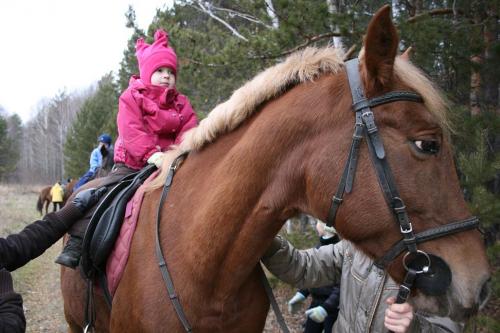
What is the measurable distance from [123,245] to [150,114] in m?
1.15

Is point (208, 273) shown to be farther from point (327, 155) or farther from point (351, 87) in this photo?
point (351, 87)

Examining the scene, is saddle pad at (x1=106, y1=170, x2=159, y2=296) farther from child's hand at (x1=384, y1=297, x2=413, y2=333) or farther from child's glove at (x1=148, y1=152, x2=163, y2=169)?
child's hand at (x1=384, y1=297, x2=413, y2=333)

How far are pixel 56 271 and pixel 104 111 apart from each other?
19053 mm

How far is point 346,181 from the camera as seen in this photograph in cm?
159

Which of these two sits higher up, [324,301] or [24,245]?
[24,245]

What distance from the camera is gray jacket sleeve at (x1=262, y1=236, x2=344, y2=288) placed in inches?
93.0

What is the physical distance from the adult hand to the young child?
0.22 m

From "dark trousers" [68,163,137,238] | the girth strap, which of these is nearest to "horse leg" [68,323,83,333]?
"dark trousers" [68,163,137,238]

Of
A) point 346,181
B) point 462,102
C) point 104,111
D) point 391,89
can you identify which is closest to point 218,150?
point 346,181

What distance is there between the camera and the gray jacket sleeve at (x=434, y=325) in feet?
6.44

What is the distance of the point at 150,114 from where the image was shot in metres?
3.02

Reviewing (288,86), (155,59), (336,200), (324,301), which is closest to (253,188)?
(336,200)

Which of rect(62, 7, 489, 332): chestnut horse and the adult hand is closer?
rect(62, 7, 489, 332): chestnut horse

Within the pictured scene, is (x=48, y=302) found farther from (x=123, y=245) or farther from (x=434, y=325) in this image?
(x=434, y=325)
